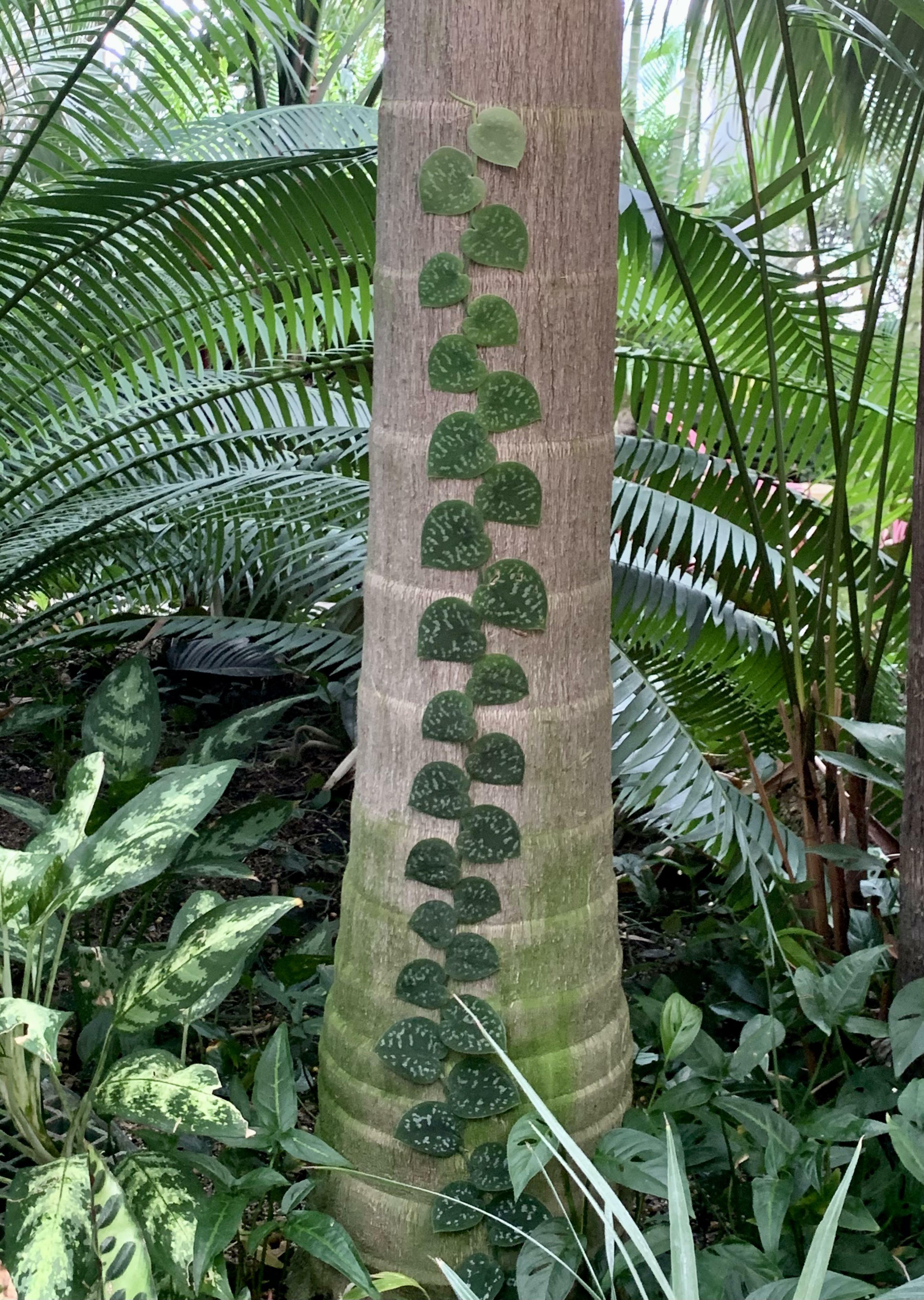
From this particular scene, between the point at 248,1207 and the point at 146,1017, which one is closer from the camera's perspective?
the point at 146,1017

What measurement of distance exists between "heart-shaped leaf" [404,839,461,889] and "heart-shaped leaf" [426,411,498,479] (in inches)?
12.8

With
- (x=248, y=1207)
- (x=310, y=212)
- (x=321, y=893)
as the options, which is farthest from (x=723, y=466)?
(x=248, y=1207)

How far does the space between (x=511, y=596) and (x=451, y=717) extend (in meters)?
0.12

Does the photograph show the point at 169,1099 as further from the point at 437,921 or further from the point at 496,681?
the point at 496,681

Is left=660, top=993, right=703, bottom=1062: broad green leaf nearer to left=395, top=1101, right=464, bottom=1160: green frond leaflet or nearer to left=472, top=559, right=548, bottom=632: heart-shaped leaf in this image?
left=395, top=1101, right=464, bottom=1160: green frond leaflet

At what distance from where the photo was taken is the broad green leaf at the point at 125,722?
5.08 feet

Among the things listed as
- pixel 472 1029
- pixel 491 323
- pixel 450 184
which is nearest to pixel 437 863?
pixel 472 1029

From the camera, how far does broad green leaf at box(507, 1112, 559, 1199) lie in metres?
0.95

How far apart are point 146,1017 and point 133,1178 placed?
13cm

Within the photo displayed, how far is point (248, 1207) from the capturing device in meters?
1.23

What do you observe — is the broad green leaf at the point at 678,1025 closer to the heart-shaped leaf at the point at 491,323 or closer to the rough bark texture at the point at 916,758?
the rough bark texture at the point at 916,758

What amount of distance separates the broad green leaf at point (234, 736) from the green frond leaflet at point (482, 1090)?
0.62 meters

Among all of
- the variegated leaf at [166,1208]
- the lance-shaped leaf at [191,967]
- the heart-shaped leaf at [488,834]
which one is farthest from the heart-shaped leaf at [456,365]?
the variegated leaf at [166,1208]

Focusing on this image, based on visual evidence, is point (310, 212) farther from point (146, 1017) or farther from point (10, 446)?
point (146, 1017)
